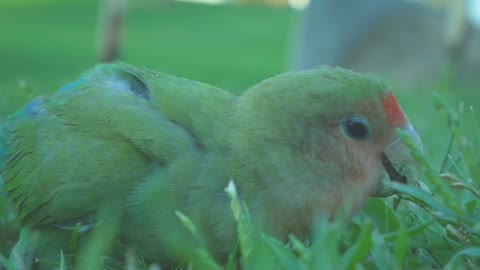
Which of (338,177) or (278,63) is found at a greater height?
(338,177)

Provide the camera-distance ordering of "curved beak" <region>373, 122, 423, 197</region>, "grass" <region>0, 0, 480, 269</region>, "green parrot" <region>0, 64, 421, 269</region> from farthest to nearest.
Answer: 1. "curved beak" <region>373, 122, 423, 197</region>
2. "green parrot" <region>0, 64, 421, 269</region>
3. "grass" <region>0, 0, 480, 269</region>

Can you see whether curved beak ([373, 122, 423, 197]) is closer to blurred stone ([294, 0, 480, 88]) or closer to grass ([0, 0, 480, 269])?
grass ([0, 0, 480, 269])

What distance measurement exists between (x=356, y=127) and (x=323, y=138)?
74mm

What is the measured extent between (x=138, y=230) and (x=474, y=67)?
5967 millimetres

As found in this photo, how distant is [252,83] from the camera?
6250 mm

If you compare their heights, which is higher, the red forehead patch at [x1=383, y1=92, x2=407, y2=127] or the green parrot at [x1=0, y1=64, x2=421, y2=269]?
the red forehead patch at [x1=383, y1=92, x2=407, y2=127]

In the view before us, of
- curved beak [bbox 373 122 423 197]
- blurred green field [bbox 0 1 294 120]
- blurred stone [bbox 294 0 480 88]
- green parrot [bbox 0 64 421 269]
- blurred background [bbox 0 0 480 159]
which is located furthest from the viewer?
blurred green field [bbox 0 1 294 120]

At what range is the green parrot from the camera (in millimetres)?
1322

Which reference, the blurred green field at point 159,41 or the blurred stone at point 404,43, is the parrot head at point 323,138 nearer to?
the blurred green field at point 159,41

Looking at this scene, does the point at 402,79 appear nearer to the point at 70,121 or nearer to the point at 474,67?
the point at 474,67

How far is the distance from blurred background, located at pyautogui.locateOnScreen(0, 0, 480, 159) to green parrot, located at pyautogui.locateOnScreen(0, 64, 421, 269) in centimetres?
88

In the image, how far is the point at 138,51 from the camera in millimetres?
9391

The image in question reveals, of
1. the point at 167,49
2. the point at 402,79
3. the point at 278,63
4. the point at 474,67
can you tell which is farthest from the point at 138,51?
the point at 474,67

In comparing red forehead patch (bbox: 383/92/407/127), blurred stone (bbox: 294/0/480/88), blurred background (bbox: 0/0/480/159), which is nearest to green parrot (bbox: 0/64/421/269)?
red forehead patch (bbox: 383/92/407/127)
